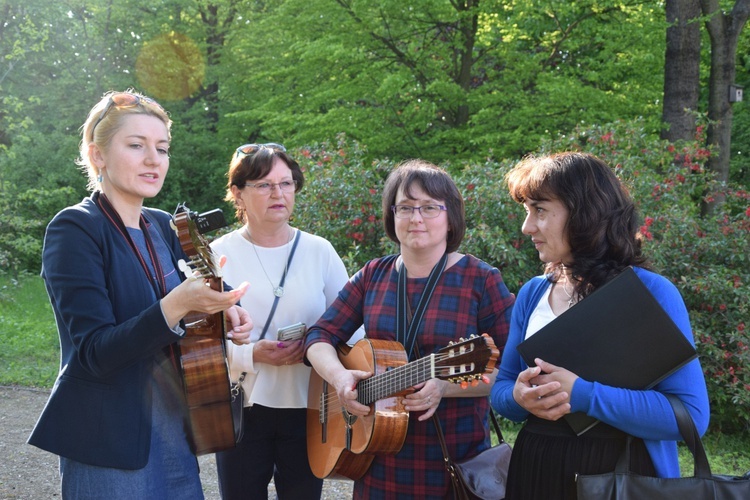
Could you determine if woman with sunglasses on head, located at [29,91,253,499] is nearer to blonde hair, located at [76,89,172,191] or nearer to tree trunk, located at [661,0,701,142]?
blonde hair, located at [76,89,172,191]

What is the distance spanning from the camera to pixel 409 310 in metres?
3.10

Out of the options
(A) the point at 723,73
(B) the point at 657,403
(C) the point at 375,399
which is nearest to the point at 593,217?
(B) the point at 657,403

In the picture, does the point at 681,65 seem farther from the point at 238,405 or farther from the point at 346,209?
the point at 238,405

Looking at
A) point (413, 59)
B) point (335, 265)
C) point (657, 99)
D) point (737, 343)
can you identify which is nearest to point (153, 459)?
point (335, 265)

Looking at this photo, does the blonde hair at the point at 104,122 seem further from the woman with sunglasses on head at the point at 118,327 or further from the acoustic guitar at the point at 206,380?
the acoustic guitar at the point at 206,380

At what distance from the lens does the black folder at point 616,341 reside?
2270 mm

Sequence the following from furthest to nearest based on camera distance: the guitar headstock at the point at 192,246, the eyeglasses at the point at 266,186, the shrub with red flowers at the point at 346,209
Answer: the shrub with red flowers at the point at 346,209, the eyeglasses at the point at 266,186, the guitar headstock at the point at 192,246

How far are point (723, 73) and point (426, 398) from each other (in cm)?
1156

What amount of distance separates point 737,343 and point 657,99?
8.83 m

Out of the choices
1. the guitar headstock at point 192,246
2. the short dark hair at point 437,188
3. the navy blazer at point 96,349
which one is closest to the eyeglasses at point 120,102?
the navy blazer at point 96,349

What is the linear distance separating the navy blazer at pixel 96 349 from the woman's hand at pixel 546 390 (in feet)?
3.78

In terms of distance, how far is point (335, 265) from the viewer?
3691mm

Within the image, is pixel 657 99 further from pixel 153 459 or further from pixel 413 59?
pixel 153 459

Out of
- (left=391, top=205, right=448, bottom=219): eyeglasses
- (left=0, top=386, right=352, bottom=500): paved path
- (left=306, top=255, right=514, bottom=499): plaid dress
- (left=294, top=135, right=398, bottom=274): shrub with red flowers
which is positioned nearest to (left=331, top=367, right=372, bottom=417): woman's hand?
(left=306, top=255, right=514, bottom=499): plaid dress
